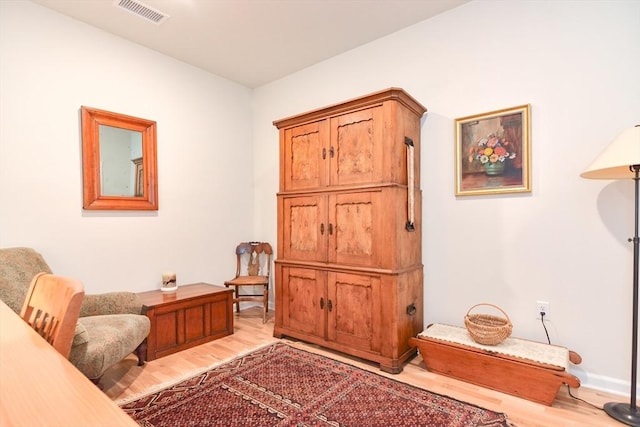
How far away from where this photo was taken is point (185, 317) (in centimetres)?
287

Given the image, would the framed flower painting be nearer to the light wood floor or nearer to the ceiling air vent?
the light wood floor

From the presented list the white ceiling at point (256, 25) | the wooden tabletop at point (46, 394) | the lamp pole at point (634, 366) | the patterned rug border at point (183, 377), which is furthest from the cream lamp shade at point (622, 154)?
the patterned rug border at point (183, 377)

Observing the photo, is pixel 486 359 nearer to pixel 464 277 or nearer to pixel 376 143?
pixel 464 277

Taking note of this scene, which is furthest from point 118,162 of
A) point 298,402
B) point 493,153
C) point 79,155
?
point 493,153

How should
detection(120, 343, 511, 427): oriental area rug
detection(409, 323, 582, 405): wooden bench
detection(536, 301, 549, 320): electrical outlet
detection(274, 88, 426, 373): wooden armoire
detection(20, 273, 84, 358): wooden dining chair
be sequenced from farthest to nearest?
detection(274, 88, 426, 373): wooden armoire < detection(536, 301, 549, 320): electrical outlet < detection(409, 323, 582, 405): wooden bench < detection(120, 343, 511, 427): oriental area rug < detection(20, 273, 84, 358): wooden dining chair

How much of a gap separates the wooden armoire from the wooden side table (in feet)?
1.78

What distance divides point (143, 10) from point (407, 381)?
3.50 metres

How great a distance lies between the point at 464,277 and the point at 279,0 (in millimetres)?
2617

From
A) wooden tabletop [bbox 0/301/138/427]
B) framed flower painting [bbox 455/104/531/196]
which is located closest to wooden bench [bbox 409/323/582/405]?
framed flower painting [bbox 455/104/531/196]

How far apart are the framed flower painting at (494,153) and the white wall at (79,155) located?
2591 millimetres

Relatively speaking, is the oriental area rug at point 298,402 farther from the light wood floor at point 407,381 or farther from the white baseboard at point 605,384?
the white baseboard at point 605,384

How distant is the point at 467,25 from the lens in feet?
8.64

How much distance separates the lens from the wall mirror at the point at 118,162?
2852 millimetres

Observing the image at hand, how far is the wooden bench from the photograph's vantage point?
1.94 meters
